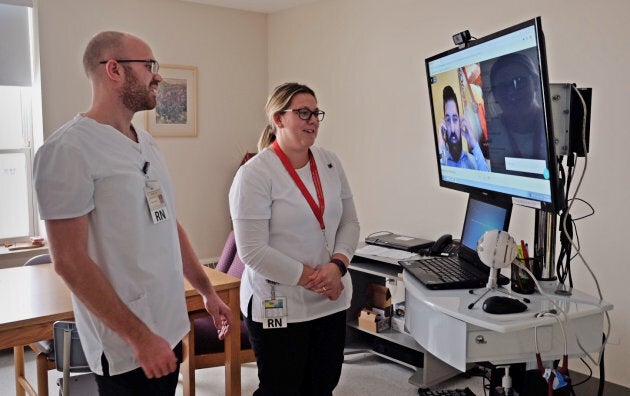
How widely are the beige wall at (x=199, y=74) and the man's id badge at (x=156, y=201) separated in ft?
9.44

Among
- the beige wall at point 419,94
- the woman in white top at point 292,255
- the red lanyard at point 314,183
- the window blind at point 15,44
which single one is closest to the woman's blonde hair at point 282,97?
the woman in white top at point 292,255

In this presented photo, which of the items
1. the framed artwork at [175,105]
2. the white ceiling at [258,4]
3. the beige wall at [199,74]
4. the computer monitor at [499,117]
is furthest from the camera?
the white ceiling at [258,4]

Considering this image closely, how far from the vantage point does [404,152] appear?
405cm

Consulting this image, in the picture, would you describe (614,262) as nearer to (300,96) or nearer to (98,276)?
(300,96)

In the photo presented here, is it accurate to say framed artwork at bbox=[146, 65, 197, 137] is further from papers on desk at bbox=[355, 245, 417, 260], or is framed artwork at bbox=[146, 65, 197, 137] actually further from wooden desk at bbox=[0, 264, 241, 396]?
papers on desk at bbox=[355, 245, 417, 260]

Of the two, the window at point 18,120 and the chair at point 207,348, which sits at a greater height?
the window at point 18,120

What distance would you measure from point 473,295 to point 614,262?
1.48 m

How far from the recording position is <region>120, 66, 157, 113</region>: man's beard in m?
1.68

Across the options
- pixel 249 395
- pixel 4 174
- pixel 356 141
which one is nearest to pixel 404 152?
pixel 356 141

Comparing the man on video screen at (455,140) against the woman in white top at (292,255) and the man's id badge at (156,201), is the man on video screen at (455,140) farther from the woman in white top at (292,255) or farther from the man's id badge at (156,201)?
the man's id badge at (156,201)

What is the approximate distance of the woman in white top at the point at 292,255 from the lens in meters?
2.11

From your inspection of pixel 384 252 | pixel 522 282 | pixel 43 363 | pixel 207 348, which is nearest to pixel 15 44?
pixel 43 363

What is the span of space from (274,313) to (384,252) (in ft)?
4.99

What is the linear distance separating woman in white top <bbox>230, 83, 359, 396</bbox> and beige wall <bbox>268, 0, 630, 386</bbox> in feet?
5.19
